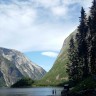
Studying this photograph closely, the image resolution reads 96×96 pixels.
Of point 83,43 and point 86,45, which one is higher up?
point 83,43

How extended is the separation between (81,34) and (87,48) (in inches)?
261

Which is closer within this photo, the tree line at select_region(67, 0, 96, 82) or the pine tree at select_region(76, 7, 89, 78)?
the tree line at select_region(67, 0, 96, 82)

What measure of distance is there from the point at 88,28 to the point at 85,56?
13.0 m

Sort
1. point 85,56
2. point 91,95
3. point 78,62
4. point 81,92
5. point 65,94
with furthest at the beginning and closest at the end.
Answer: point 78,62 < point 85,56 < point 65,94 < point 81,92 < point 91,95

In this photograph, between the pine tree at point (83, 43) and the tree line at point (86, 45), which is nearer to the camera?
the tree line at point (86, 45)

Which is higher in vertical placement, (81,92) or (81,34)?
(81,34)

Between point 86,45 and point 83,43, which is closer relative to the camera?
point 83,43

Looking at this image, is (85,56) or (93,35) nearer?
(93,35)

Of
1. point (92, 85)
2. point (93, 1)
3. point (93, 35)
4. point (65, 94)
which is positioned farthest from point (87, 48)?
point (92, 85)

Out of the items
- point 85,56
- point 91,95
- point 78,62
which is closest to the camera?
point 91,95

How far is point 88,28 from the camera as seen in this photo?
405 feet

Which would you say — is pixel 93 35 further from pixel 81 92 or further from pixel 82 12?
pixel 81 92

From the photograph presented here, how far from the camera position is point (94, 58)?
109 metres

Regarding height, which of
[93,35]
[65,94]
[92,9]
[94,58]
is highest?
[92,9]
